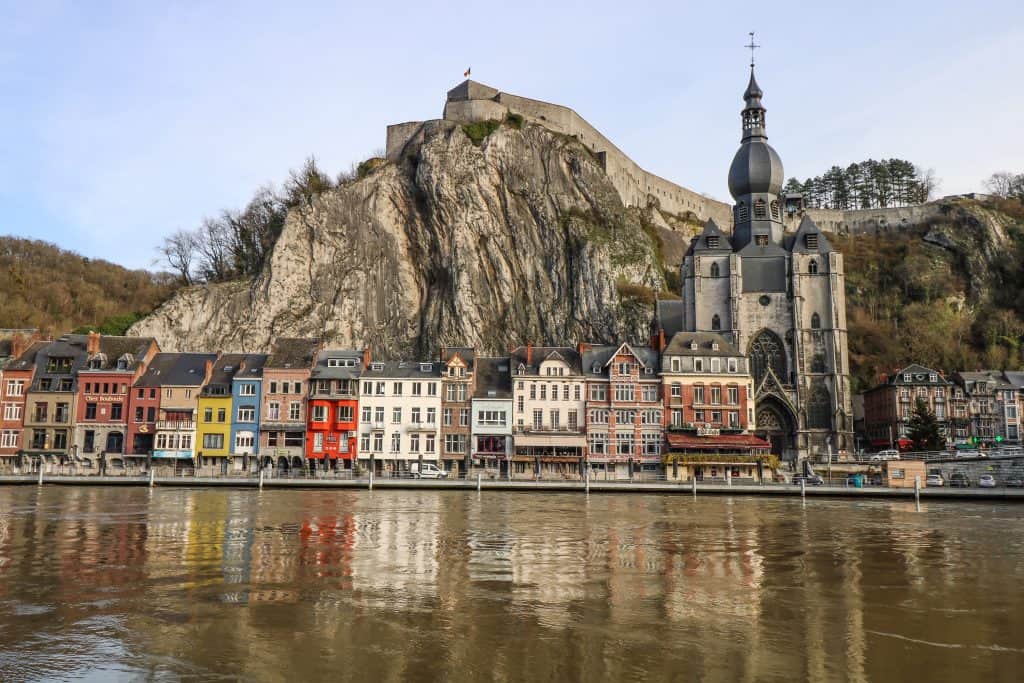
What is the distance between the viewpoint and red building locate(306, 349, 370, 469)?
52.2 meters

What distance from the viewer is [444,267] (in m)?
72.2

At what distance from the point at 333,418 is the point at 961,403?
48144mm

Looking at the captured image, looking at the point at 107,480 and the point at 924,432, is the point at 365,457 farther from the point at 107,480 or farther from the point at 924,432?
the point at 924,432

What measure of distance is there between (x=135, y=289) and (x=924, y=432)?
7223cm

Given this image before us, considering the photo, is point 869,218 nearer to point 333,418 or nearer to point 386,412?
point 386,412

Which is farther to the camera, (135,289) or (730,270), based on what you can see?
(135,289)

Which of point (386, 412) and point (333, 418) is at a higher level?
point (386, 412)

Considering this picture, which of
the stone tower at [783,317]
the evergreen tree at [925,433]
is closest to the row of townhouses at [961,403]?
the stone tower at [783,317]

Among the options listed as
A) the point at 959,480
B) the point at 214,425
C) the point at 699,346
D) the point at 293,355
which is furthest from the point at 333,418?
the point at 959,480

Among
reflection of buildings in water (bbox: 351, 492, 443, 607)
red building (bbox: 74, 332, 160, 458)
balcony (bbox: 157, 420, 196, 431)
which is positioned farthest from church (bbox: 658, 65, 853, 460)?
red building (bbox: 74, 332, 160, 458)

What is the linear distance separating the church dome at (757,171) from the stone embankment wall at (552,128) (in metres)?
17.1

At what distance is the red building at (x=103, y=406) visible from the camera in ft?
174

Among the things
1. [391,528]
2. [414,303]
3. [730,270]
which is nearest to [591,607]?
[391,528]

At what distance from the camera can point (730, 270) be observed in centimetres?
6406
